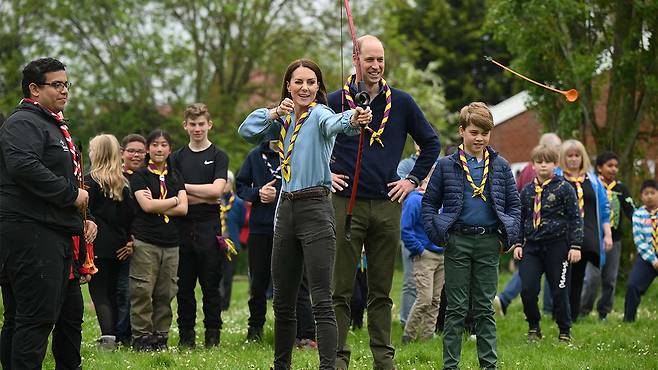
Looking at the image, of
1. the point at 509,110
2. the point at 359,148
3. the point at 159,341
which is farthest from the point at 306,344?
the point at 509,110

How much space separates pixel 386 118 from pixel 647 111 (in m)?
10.1

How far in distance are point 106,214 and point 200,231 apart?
2.96 feet

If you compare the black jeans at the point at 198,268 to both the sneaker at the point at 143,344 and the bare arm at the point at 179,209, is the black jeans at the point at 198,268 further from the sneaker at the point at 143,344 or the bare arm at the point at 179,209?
the sneaker at the point at 143,344

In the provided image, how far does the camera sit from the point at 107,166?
935cm

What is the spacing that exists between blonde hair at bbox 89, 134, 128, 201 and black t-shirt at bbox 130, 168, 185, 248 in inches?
6.4

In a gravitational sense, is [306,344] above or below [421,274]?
below

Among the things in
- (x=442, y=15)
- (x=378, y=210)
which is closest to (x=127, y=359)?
(x=378, y=210)

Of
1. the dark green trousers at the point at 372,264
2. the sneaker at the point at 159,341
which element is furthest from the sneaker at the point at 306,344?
the dark green trousers at the point at 372,264

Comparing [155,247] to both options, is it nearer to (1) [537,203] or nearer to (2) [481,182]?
(2) [481,182]

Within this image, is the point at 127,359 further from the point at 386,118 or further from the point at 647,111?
the point at 647,111

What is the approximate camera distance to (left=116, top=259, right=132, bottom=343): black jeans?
9.91m

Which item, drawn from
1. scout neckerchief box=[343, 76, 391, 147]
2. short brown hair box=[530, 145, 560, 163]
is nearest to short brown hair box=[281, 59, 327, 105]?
scout neckerchief box=[343, 76, 391, 147]

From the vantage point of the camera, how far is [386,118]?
292 inches

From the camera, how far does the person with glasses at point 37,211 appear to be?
20.8 ft
